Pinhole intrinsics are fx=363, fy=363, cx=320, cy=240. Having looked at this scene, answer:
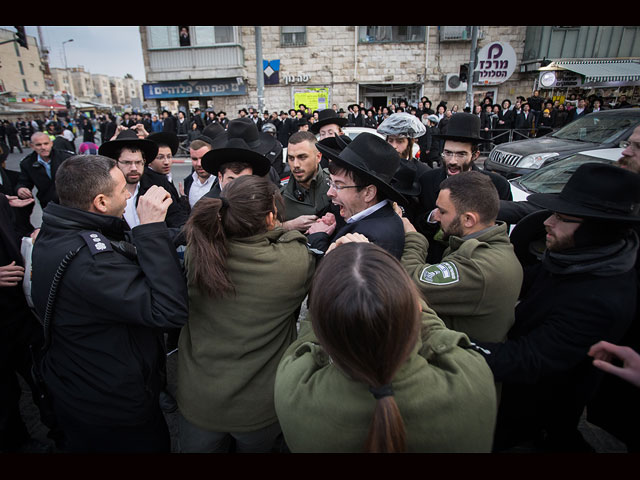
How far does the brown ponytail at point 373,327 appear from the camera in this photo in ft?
3.19

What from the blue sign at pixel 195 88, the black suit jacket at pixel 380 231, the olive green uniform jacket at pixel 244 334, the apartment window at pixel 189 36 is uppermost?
the apartment window at pixel 189 36

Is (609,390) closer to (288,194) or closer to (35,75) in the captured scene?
(288,194)

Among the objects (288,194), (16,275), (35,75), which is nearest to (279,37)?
(288,194)

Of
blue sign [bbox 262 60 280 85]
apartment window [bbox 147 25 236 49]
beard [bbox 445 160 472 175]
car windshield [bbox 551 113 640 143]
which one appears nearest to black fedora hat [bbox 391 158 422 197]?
beard [bbox 445 160 472 175]

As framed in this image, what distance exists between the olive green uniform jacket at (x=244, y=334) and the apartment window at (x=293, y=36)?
2072cm

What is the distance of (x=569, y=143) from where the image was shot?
8.28m

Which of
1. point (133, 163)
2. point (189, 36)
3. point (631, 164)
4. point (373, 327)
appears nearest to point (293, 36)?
point (189, 36)

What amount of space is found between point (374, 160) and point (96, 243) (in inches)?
58.3

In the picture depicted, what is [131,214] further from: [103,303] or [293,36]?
[293,36]

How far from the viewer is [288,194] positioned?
3.65m

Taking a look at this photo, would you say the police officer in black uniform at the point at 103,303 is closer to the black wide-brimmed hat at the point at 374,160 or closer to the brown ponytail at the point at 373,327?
the brown ponytail at the point at 373,327

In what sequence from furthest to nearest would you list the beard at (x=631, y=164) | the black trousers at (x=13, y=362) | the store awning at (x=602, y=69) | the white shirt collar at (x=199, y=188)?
the store awning at (x=602, y=69), the white shirt collar at (x=199, y=188), the beard at (x=631, y=164), the black trousers at (x=13, y=362)

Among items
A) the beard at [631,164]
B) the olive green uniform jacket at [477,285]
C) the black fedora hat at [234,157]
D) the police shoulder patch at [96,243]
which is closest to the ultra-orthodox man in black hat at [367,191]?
the olive green uniform jacket at [477,285]
